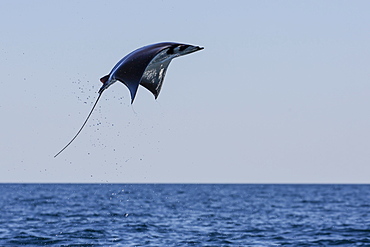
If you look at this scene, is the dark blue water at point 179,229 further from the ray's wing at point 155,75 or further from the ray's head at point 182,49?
the ray's head at point 182,49

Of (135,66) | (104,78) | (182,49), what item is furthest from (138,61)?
(104,78)

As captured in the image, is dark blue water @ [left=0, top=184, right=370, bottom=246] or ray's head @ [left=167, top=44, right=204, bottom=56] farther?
dark blue water @ [left=0, top=184, right=370, bottom=246]

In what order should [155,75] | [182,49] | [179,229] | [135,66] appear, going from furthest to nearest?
[179,229] → [155,75] → [182,49] → [135,66]

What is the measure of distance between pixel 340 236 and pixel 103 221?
827 centimetres

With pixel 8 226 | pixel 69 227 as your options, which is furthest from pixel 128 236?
pixel 8 226

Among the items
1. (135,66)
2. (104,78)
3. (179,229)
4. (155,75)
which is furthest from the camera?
(179,229)

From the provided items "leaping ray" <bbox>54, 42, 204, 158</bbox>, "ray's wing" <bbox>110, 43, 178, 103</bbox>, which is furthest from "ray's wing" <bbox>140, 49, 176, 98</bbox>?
"ray's wing" <bbox>110, 43, 178, 103</bbox>

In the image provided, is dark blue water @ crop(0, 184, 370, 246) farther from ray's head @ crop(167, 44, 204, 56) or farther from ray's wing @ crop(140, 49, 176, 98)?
ray's head @ crop(167, 44, 204, 56)

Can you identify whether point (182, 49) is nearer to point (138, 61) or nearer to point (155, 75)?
point (138, 61)

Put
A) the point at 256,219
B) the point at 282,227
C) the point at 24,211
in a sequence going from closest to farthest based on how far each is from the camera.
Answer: the point at 282,227
the point at 256,219
the point at 24,211

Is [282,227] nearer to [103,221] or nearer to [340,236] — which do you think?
[340,236]

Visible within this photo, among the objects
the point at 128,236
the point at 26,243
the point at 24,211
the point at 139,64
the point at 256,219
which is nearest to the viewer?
the point at 139,64

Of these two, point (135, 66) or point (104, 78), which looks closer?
point (135, 66)

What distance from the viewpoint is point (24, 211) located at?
98.2 ft
